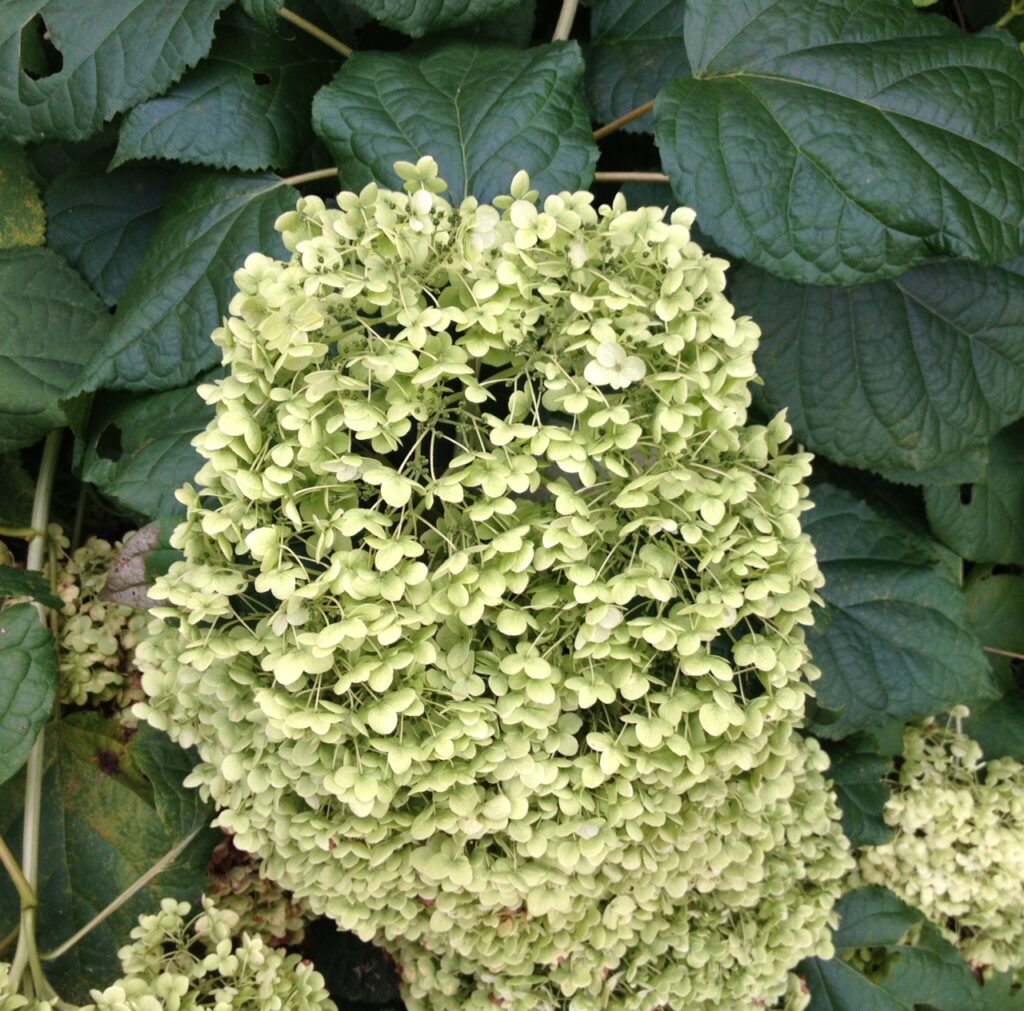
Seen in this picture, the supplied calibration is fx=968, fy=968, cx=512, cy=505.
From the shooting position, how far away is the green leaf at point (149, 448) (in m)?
1.15

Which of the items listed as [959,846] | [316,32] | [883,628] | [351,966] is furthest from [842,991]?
[316,32]

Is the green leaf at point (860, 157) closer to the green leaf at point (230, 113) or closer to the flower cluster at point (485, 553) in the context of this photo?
the flower cluster at point (485, 553)

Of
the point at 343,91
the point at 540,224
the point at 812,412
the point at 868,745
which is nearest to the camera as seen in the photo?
the point at 540,224

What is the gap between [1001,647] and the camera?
1.78 meters

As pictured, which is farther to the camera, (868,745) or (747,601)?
(868,745)

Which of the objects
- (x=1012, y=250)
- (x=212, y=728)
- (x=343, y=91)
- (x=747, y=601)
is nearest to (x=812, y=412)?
(x=1012, y=250)

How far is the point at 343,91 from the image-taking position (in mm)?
1154

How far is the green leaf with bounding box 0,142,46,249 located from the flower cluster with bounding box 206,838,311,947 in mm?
918

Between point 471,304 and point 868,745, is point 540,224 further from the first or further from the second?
point 868,745

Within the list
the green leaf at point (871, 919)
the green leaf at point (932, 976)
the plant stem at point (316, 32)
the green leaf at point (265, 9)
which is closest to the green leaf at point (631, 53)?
the plant stem at point (316, 32)

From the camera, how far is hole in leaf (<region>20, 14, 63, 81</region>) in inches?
48.8

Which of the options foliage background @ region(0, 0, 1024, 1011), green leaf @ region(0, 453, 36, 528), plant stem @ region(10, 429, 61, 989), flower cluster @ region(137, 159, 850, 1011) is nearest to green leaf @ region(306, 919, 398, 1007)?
foliage background @ region(0, 0, 1024, 1011)

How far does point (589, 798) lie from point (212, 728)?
40cm

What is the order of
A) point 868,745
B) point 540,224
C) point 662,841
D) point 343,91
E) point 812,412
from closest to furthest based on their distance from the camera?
point 540,224 < point 662,841 < point 343,91 < point 812,412 < point 868,745
